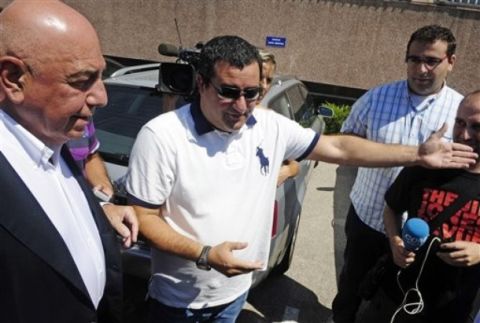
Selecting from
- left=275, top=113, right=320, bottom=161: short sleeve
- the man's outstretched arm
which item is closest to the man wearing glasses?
the man's outstretched arm

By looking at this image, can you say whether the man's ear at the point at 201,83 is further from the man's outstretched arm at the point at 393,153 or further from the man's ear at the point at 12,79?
the man's ear at the point at 12,79

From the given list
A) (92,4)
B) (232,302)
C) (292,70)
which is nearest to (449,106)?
(232,302)

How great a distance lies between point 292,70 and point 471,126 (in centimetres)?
854

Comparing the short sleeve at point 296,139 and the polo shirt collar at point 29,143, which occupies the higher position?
the polo shirt collar at point 29,143

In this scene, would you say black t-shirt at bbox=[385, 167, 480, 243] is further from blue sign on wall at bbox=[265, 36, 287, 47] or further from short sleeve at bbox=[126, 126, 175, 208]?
blue sign on wall at bbox=[265, 36, 287, 47]

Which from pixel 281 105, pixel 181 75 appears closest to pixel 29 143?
pixel 181 75

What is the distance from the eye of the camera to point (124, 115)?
3514mm

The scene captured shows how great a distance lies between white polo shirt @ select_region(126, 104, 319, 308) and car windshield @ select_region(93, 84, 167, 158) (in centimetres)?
147

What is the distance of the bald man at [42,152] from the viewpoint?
3.30ft

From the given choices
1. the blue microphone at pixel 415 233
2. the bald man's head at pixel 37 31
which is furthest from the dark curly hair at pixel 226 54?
the blue microphone at pixel 415 233

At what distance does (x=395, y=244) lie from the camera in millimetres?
2252

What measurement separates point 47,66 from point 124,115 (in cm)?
254

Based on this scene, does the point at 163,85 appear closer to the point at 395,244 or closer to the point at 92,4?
the point at 395,244

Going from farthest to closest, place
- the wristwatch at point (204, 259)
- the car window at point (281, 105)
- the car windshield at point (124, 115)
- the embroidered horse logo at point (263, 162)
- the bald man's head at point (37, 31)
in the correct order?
the car window at point (281, 105) < the car windshield at point (124, 115) < the embroidered horse logo at point (263, 162) < the wristwatch at point (204, 259) < the bald man's head at point (37, 31)
